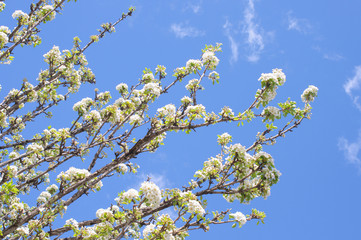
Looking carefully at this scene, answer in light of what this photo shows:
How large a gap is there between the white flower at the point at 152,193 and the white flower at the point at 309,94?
16.8 ft

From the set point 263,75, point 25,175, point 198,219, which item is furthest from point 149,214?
point 25,175

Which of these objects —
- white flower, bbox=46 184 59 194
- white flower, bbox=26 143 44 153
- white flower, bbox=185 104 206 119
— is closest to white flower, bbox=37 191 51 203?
white flower, bbox=46 184 59 194

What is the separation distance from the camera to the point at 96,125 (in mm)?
9688

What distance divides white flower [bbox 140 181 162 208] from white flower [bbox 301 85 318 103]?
201 inches

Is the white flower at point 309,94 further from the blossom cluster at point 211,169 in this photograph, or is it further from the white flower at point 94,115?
the white flower at point 94,115

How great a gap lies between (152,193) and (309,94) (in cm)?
540

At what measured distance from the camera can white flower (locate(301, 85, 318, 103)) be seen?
329 inches

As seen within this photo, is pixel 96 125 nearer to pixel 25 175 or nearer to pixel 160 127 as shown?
pixel 160 127

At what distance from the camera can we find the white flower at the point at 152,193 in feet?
21.9

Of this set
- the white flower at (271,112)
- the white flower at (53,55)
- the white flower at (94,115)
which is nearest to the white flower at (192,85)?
the white flower at (271,112)

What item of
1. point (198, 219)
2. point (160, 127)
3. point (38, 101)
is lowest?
point (198, 219)

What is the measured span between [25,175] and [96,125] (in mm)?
4242

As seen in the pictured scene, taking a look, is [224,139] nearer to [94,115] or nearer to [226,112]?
[226,112]

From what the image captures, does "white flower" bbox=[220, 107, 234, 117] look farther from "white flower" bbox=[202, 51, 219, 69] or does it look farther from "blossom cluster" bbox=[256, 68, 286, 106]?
"white flower" bbox=[202, 51, 219, 69]
